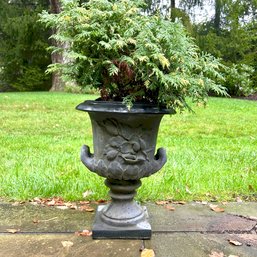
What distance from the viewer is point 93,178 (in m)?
2.73

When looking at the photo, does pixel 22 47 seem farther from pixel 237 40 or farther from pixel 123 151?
pixel 123 151

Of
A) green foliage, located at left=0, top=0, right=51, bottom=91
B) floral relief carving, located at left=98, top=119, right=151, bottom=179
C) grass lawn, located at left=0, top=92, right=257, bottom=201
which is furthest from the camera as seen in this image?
green foliage, located at left=0, top=0, right=51, bottom=91

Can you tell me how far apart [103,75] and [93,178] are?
1.28 metres

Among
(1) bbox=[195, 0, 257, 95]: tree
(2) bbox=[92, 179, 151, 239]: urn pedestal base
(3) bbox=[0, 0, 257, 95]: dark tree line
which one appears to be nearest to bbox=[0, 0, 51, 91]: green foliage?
(3) bbox=[0, 0, 257, 95]: dark tree line

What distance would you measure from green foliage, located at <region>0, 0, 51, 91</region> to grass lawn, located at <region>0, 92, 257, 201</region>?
10.3 metres

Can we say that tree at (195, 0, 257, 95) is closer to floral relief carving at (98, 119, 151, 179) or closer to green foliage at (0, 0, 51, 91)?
green foliage at (0, 0, 51, 91)

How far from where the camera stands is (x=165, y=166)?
310 centimetres

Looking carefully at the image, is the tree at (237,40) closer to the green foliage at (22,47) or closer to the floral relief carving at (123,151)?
the green foliage at (22,47)

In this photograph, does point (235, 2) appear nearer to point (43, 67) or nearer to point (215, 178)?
point (43, 67)

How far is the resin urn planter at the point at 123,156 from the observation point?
162 centimetres

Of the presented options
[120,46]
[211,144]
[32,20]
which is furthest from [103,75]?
[32,20]

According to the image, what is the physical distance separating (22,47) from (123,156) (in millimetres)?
15687

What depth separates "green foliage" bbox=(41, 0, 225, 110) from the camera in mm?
1523

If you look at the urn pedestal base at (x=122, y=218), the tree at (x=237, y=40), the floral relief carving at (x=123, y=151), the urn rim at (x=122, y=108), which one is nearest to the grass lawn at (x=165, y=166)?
the urn pedestal base at (x=122, y=218)
